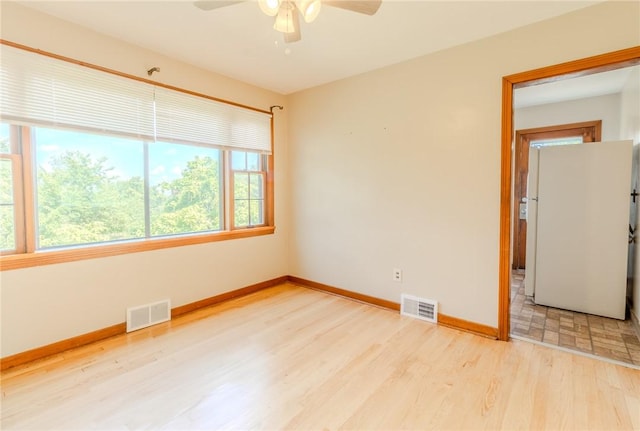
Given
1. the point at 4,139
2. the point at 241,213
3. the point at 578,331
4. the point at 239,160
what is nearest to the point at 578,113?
the point at 578,331

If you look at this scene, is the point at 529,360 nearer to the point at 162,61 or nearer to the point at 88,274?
the point at 88,274

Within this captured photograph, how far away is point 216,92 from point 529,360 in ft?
12.4

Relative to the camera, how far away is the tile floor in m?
2.39

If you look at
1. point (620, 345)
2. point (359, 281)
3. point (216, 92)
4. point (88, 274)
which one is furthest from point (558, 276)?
point (88, 274)

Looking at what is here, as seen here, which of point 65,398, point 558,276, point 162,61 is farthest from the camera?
point 558,276

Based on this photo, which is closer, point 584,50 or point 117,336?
point 584,50

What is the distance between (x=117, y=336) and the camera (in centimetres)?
263

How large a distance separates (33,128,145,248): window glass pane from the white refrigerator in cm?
420

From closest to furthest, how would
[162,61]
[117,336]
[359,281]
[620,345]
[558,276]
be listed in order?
[620,345] < [117,336] < [162,61] < [558,276] < [359,281]

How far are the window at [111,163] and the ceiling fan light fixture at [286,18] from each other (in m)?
1.66

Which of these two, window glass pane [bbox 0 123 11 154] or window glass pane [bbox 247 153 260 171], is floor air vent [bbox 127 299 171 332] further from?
window glass pane [bbox 247 153 260 171]

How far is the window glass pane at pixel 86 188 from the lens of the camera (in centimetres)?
237

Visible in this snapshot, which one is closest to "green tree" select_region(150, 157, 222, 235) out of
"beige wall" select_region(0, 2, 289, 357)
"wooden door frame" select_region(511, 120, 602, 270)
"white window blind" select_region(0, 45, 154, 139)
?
"beige wall" select_region(0, 2, 289, 357)

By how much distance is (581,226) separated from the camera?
3.15 metres
